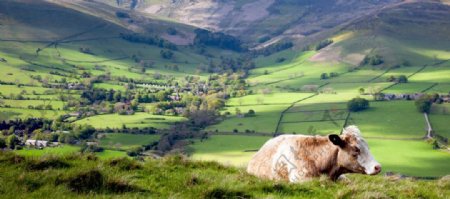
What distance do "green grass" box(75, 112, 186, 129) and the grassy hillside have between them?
9729 cm

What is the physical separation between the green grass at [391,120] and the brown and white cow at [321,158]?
277 feet

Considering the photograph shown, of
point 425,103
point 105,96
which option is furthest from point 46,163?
point 105,96

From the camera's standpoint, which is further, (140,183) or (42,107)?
(42,107)

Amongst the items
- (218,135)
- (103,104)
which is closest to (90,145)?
(218,135)

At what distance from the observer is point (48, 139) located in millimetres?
92250

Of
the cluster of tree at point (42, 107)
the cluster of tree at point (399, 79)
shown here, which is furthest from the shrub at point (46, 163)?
the cluster of tree at point (399, 79)

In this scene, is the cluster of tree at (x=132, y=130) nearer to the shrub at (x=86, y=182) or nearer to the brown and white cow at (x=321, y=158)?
the brown and white cow at (x=321, y=158)

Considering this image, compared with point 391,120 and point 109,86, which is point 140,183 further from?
point 109,86

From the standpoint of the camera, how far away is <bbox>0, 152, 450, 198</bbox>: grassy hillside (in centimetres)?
1170

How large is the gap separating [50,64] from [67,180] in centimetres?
18875

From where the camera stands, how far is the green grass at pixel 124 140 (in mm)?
90500

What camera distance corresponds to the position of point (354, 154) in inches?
653

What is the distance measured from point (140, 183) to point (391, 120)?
104802 millimetres

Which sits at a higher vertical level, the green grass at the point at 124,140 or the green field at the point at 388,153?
the green grass at the point at 124,140
